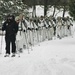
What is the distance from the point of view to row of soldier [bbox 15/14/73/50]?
17878 mm

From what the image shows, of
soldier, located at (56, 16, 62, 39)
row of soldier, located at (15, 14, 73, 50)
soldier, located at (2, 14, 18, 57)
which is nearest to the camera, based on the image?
soldier, located at (2, 14, 18, 57)

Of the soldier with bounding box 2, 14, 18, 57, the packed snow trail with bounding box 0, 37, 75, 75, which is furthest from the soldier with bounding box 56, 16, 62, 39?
the packed snow trail with bounding box 0, 37, 75, 75

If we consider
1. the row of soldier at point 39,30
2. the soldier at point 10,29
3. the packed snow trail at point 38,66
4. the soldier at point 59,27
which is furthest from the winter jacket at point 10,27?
the soldier at point 59,27

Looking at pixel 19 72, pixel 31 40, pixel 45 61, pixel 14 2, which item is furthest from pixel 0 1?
pixel 19 72

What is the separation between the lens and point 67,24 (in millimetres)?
31016

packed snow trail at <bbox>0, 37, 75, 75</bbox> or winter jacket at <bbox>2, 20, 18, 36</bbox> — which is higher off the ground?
winter jacket at <bbox>2, 20, 18, 36</bbox>

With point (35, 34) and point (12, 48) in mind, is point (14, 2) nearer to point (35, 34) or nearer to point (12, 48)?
point (35, 34)

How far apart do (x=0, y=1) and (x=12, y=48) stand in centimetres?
1843

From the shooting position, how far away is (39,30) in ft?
81.5

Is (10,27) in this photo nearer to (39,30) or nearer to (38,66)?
(38,66)

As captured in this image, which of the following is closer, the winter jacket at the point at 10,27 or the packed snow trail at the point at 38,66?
the packed snow trail at the point at 38,66

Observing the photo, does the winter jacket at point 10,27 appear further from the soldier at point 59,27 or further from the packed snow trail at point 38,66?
the soldier at point 59,27

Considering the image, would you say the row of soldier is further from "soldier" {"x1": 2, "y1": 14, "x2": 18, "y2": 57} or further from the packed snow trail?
the packed snow trail

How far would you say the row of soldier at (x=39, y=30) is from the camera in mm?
17878
